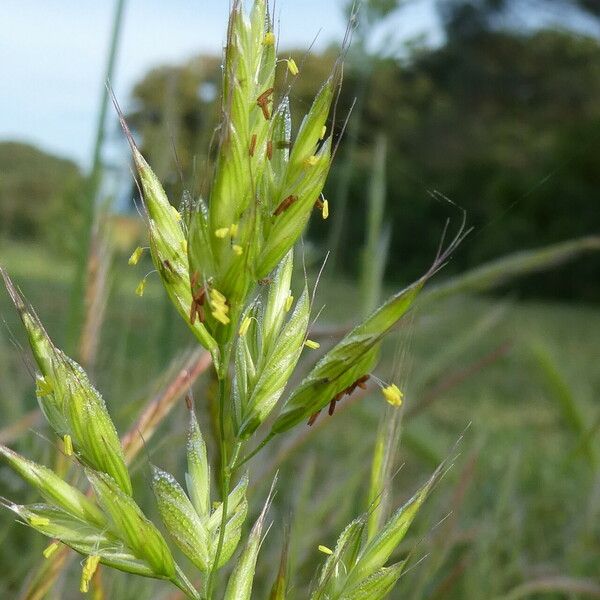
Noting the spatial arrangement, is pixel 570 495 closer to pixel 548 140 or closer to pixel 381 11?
pixel 381 11

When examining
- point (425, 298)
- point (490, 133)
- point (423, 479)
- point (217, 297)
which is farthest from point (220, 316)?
point (490, 133)

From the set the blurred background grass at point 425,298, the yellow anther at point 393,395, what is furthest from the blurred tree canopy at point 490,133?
the yellow anther at point 393,395

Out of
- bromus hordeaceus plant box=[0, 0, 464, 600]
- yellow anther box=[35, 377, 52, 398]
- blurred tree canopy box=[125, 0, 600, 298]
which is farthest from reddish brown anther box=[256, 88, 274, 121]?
blurred tree canopy box=[125, 0, 600, 298]

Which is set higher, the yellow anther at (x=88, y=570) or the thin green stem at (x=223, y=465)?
the thin green stem at (x=223, y=465)

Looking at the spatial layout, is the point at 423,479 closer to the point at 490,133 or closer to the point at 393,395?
the point at 393,395

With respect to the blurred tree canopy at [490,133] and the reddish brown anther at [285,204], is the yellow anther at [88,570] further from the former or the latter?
the blurred tree canopy at [490,133]

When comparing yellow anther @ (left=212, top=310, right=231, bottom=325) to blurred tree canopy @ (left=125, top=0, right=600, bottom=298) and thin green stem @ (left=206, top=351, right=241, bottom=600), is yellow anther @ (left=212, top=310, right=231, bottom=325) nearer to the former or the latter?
thin green stem @ (left=206, top=351, right=241, bottom=600)

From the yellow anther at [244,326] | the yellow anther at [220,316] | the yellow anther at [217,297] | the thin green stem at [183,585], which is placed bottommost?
the thin green stem at [183,585]
